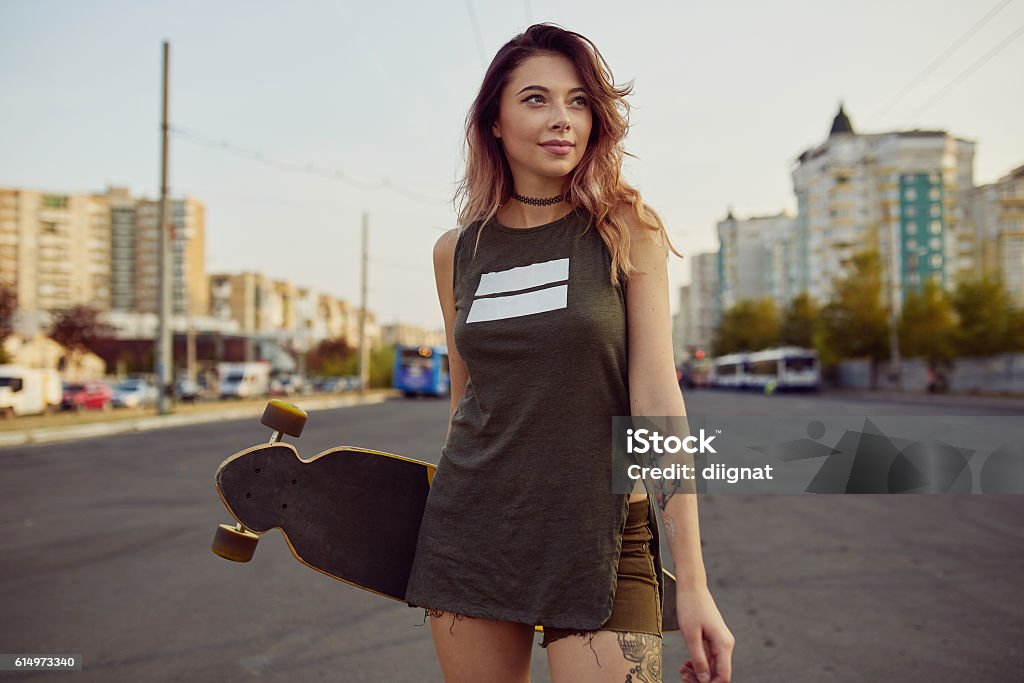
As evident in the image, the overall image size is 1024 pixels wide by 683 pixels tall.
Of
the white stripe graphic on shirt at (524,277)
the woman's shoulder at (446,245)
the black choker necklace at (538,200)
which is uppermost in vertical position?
the black choker necklace at (538,200)

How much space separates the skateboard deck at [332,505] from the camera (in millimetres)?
1929

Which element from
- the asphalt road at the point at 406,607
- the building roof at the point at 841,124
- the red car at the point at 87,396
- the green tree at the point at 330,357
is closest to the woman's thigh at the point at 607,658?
the asphalt road at the point at 406,607

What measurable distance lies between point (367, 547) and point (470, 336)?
1.77 ft

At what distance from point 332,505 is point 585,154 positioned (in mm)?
968

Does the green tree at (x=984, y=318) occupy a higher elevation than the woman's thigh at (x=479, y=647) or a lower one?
higher

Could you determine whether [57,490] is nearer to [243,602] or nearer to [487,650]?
[243,602]

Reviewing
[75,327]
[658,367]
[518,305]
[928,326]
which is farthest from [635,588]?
[75,327]

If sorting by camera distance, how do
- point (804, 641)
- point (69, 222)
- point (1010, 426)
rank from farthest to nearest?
point (69, 222) → point (804, 641) → point (1010, 426)

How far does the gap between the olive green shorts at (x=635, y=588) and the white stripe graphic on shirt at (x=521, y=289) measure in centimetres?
44

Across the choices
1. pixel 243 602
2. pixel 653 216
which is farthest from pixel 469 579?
pixel 243 602

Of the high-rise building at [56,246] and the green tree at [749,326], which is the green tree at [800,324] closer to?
the green tree at [749,326]

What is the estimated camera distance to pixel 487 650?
173 cm

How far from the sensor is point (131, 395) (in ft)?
154

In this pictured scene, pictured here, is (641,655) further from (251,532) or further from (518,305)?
(251,532)
